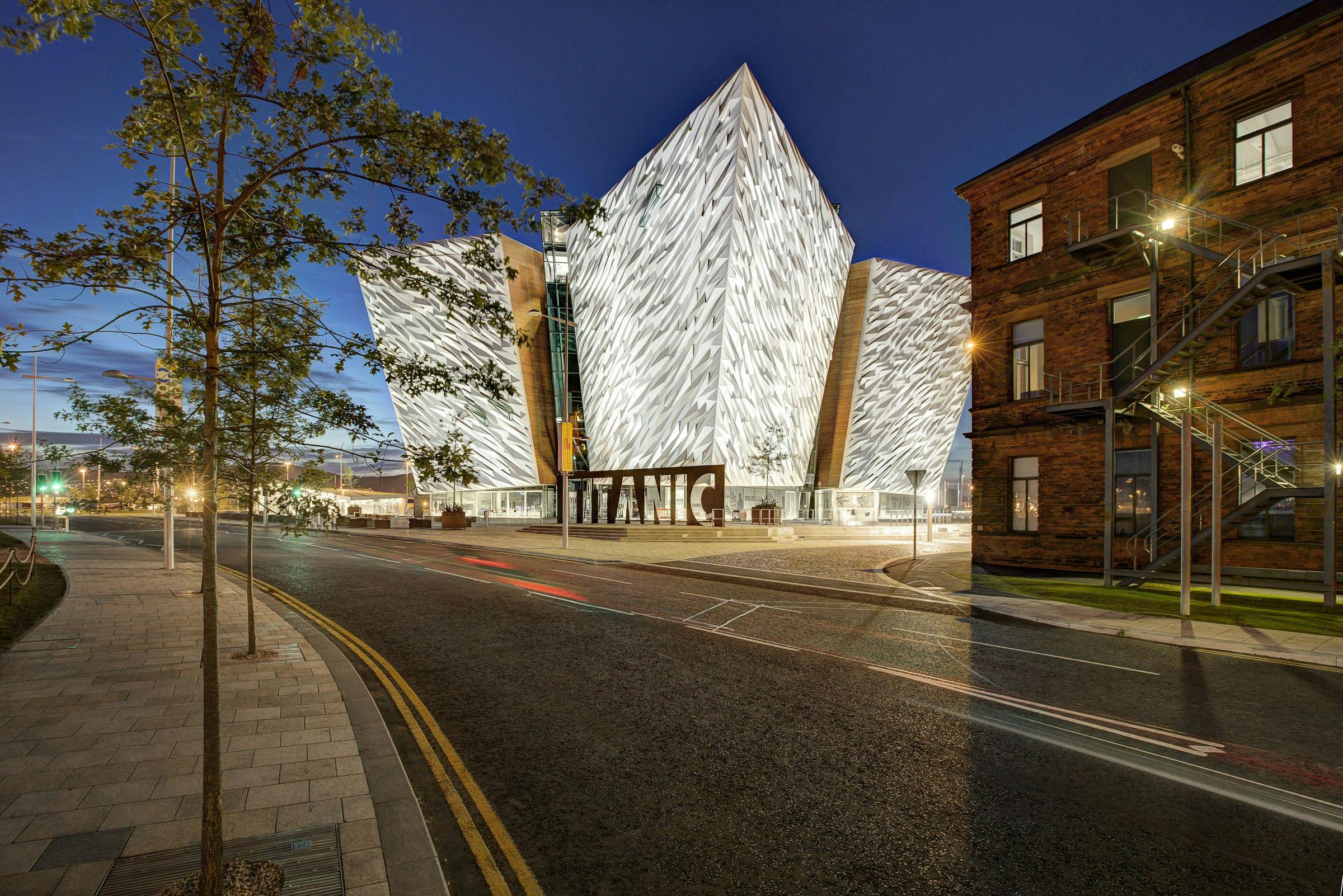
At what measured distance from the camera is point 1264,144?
14469 mm

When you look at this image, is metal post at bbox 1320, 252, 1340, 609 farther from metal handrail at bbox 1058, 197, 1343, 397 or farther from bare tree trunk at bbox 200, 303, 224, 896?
bare tree trunk at bbox 200, 303, 224, 896

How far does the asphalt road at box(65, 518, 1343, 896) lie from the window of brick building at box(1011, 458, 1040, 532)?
911cm

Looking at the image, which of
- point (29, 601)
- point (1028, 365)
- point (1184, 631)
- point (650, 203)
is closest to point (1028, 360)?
point (1028, 365)

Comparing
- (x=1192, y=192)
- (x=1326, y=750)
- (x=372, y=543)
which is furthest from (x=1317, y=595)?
(x=372, y=543)

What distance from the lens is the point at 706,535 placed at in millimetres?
31469

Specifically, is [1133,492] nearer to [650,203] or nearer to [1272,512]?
[1272,512]

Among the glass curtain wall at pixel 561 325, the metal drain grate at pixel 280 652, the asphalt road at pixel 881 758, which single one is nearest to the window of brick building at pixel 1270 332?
the asphalt road at pixel 881 758

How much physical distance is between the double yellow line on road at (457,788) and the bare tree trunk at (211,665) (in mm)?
1338

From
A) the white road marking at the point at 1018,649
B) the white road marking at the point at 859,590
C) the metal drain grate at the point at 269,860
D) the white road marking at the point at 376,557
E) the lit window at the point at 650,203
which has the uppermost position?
the lit window at the point at 650,203

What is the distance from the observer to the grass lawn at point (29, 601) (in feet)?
31.2

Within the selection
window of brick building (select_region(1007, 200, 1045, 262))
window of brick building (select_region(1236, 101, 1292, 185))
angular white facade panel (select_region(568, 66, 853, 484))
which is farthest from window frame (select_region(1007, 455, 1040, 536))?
angular white facade panel (select_region(568, 66, 853, 484))

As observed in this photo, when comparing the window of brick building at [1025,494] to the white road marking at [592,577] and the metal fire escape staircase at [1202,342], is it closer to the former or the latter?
the metal fire escape staircase at [1202,342]

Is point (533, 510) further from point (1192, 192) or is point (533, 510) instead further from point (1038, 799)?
point (1038, 799)

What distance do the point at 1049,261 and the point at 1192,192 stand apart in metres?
3.41
